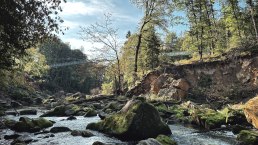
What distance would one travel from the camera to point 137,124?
16.2 metres

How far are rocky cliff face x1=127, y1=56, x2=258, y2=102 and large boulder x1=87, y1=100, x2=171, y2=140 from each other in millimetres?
17998

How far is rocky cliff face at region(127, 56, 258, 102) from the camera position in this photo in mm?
33881

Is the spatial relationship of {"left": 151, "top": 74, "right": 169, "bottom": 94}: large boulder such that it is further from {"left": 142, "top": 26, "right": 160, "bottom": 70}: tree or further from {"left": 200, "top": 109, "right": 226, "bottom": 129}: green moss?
{"left": 142, "top": 26, "right": 160, "bottom": 70}: tree

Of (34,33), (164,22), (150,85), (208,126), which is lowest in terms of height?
(208,126)

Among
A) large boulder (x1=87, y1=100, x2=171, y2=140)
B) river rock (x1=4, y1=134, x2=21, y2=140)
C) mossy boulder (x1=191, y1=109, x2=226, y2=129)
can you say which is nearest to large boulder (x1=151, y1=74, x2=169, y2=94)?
mossy boulder (x1=191, y1=109, x2=226, y2=129)

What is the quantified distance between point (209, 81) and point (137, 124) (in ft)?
79.4

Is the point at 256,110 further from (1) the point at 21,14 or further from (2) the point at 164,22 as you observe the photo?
(2) the point at 164,22

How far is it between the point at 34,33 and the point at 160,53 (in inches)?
1837

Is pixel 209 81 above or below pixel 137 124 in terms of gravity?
above

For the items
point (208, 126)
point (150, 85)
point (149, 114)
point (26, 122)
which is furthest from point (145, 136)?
point (150, 85)

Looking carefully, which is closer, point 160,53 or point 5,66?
point 5,66

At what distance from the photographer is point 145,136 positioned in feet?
52.7

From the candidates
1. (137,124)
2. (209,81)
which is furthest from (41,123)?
(209,81)

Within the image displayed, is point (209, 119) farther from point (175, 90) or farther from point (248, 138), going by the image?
point (175, 90)
